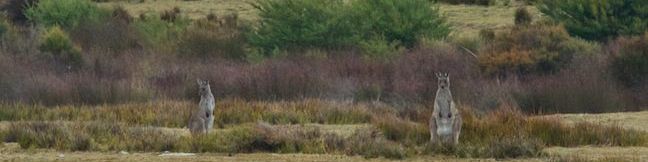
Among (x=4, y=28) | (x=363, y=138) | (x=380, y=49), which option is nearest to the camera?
(x=363, y=138)

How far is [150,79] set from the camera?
3591 cm

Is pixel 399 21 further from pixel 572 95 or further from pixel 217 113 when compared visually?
pixel 217 113

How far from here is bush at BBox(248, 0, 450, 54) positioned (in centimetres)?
4431

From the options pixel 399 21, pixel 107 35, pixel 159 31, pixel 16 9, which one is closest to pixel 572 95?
pixel 399 21

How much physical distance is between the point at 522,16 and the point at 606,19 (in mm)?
4703

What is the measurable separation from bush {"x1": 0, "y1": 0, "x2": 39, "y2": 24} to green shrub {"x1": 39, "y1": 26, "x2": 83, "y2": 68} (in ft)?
40.5

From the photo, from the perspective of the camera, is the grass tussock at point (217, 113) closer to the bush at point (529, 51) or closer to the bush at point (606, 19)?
the bush at point (529, 51)

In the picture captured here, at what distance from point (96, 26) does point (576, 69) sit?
60.5 ft

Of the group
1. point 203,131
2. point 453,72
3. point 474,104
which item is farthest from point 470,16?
point 203,131

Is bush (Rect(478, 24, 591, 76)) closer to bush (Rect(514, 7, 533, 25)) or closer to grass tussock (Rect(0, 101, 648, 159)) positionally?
bush (Rect(514, 7, 533, 25))

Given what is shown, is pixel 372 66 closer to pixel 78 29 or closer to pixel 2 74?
pixel 2 74

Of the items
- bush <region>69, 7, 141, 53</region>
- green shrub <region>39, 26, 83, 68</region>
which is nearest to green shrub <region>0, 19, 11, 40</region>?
bush <region>69, 7, 141, 53</region>

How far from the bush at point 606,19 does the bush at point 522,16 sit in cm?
233

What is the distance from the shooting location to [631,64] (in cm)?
3497
